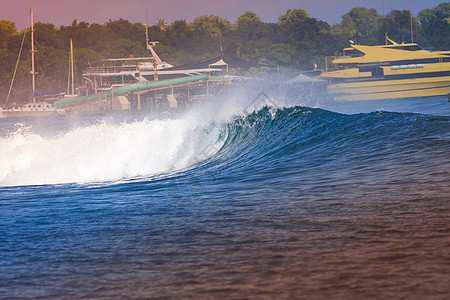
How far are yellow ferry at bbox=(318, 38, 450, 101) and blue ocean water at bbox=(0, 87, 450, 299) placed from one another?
192 ft

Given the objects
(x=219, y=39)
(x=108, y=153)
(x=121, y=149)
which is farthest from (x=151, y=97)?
(x=108, y=153)

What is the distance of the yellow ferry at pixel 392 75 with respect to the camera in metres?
70.7

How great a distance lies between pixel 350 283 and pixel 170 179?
27.6 ft

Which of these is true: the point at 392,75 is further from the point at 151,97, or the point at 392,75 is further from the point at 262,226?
the point at 262,226

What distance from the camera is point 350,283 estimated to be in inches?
174

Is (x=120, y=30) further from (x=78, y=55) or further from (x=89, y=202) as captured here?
(x=89, y=202)

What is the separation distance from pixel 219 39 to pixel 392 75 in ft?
228

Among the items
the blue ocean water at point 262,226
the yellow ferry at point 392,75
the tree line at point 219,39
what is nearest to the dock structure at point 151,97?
the yellow ferry at point 392,75

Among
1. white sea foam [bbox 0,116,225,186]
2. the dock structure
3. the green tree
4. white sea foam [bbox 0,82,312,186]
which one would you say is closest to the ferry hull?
the dock structure

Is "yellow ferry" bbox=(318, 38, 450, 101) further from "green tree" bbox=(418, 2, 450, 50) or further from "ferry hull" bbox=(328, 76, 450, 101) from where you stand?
"green tree" bbox=(418, 2, 450, 50)

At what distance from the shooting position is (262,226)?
6422 mm

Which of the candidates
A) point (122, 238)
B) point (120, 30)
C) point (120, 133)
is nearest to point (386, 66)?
point (120, 133)

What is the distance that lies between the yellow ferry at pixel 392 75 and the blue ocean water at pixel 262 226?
5865 centimetres

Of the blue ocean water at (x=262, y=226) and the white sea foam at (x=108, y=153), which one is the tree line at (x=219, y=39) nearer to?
the white sea foam at (x=108, y=153)
